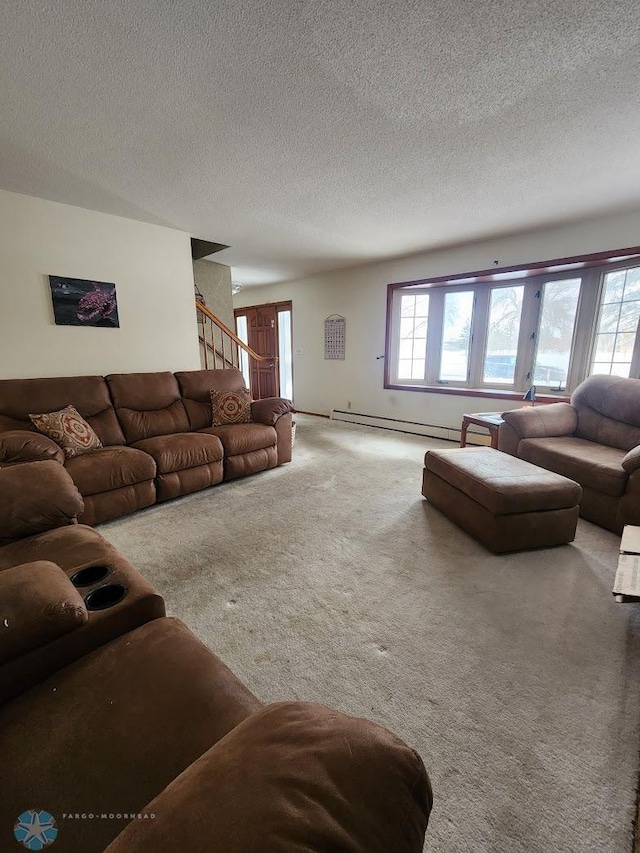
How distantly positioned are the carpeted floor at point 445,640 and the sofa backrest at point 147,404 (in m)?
0.82

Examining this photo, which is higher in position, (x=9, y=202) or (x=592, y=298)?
(x=9, y=202)

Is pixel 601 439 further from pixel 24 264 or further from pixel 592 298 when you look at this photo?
pixel 24 264

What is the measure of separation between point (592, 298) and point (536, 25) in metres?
2.91

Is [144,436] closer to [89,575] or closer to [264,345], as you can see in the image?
[89,575]

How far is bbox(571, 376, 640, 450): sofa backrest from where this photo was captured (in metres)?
2.63

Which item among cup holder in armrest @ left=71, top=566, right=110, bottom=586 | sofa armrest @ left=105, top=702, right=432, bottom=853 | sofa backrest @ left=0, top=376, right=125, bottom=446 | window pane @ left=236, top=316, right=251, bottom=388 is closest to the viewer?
sofa armrest @ left=105, top=702, right=432, bottom=853

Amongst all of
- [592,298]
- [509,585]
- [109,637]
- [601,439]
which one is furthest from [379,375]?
[109,637]

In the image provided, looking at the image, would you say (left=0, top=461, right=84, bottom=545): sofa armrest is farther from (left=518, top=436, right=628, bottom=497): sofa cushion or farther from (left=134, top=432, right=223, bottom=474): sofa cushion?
(left=518, top=436, right=628, bottom=497): sofa cushion

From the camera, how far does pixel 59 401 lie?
8.87 ft

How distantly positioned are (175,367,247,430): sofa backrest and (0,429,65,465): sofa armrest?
4.10 feet

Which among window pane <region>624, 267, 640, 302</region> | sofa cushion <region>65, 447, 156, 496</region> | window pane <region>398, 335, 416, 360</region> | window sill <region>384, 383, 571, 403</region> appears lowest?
sofa cushion <region>65, 447, 156, 496</region>

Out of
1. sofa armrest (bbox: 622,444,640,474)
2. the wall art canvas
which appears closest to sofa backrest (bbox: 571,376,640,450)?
sofa armrest (bbox: 622,444,640,474)

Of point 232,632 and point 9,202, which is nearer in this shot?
point 232,632

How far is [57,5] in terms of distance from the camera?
128 cm
